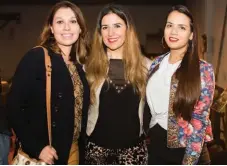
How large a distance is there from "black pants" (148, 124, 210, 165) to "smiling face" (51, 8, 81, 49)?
84 centimetres

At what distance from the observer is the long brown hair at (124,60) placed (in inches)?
90.9

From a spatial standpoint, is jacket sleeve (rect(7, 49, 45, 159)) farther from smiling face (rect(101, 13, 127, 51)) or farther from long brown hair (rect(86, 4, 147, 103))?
smiling face (rect(101, 13, 127, 51))

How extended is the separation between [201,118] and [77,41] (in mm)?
1047

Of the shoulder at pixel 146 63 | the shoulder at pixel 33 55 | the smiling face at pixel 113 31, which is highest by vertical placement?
the smiling face at pixel 113 31

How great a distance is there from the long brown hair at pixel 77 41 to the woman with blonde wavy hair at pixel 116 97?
12cm

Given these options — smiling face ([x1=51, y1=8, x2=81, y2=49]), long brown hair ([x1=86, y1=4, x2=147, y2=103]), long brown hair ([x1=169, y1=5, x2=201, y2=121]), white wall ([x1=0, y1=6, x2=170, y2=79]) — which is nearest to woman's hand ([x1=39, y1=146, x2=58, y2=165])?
long brown hair ([x1=86, y1=4, x2=147, y2=103])

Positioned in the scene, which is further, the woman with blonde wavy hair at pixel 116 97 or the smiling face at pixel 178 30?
the woman with blonde wavy hair at pixel 116 97

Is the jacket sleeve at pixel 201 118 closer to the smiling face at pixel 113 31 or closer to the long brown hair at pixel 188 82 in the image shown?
the long brown hair at pixel 188 82

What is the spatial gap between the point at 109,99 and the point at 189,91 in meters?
0.56

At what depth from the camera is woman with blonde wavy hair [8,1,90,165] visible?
6.09 feet

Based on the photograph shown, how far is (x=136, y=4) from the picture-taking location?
9.95 m

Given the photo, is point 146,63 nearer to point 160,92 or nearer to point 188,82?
point 160,92

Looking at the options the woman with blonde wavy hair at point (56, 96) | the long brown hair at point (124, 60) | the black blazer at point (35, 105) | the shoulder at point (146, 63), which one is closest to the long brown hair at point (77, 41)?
the woman with blonde wavy hair at point (56, 96)

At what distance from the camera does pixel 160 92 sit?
7.00 feet
